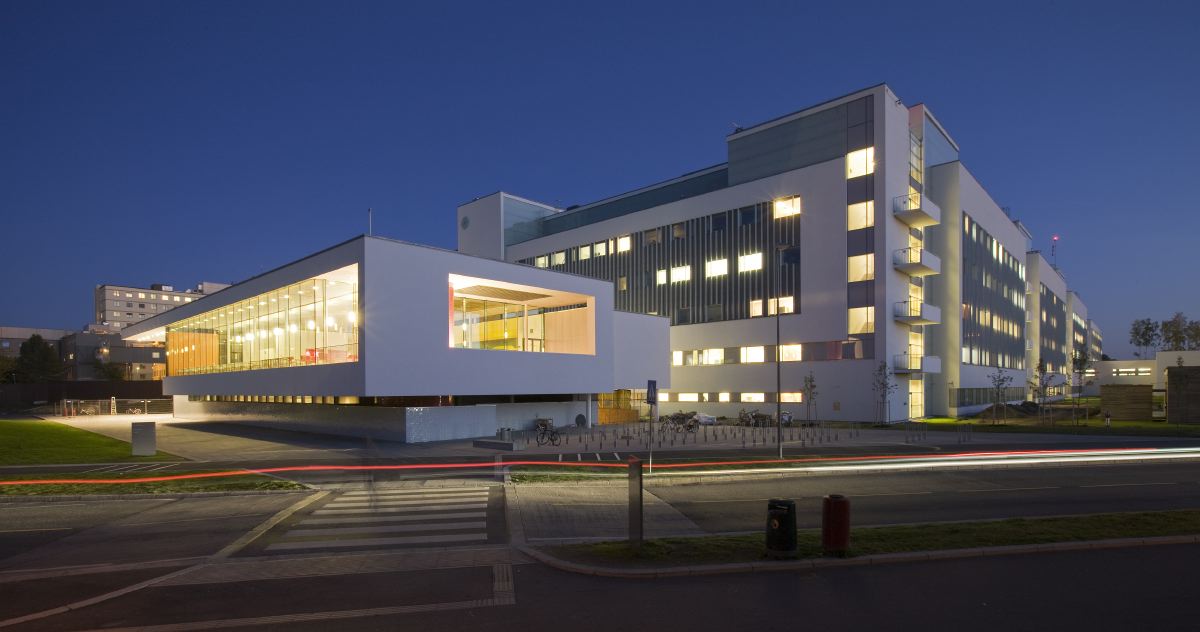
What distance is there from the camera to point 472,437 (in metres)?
35.7

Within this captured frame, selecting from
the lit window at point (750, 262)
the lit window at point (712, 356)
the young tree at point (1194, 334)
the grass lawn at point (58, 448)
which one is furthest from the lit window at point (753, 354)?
the young tree at point (1194, 334)

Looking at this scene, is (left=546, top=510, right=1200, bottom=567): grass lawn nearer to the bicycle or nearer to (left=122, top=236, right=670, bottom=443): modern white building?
the bicycle

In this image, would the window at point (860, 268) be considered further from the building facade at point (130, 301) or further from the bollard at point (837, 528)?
the building facade at point (130, 301)

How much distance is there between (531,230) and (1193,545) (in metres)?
72.9

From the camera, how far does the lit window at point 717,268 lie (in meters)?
58.8

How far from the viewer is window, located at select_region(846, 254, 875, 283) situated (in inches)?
1984

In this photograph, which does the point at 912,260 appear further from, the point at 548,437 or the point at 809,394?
the point at 548,437

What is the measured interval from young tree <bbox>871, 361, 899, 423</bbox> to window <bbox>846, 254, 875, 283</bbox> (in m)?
7.07

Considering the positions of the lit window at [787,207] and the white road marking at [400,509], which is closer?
the white road marking at [400,509]

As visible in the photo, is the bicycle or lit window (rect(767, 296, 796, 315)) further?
lit window (rect(767, 296, 796, 315))

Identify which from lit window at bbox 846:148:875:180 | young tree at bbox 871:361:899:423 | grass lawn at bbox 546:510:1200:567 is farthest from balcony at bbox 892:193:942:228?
grass lawn at bbox 546:510:1200:567

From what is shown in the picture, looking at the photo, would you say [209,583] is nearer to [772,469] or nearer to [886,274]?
[772,469]

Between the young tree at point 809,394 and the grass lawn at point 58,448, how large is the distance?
4032 cm

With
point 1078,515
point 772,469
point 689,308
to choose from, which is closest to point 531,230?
point 689,308
